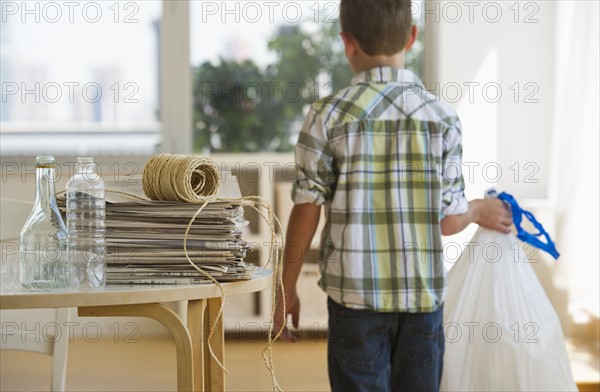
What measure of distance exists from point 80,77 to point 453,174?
9.63ft

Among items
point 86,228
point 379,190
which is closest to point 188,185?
point 86,228

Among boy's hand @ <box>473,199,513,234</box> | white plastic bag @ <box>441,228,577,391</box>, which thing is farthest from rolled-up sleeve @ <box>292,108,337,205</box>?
white plastic bag @ <box>441,228,577,391</box>

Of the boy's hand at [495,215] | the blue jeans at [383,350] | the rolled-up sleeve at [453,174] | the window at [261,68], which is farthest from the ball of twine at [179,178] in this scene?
the window at [261,68]

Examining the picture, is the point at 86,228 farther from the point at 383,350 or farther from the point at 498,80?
the point at 498,80

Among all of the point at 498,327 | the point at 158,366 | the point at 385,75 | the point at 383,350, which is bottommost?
the point at 158,366

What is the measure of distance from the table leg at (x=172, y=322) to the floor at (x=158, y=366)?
1.70 metres

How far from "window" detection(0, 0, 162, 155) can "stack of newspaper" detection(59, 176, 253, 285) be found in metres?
2.69

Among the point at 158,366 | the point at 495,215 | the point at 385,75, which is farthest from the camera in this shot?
the point at 158,366

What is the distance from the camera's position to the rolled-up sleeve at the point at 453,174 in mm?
1396

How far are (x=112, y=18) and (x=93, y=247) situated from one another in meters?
2.83

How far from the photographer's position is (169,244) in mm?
1359

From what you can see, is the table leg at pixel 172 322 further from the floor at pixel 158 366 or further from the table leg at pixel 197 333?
the floor at pixel 158 366

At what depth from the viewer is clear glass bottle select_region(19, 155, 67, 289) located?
1.33 metres

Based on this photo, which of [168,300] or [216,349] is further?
[216,349]
